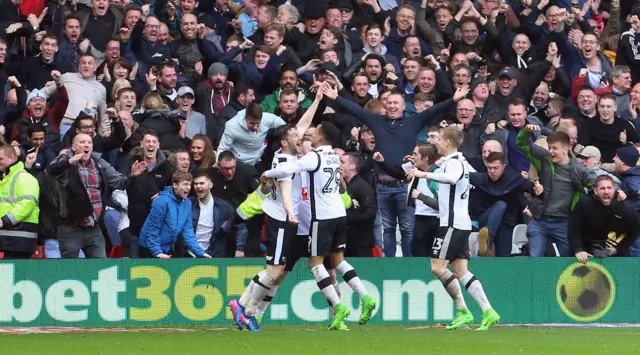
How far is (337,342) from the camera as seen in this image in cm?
1443

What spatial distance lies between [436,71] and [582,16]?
4.68 m

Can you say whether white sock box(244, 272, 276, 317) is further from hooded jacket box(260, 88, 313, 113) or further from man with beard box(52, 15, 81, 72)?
man with beard box(52, 15, 81, 72)

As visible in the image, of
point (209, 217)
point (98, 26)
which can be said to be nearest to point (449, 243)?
point (209, 217)

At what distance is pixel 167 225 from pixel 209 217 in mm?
653

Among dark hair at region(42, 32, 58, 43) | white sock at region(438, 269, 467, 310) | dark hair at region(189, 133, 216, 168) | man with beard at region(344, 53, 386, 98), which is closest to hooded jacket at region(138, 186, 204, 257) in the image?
dark hair at region(189, 133, 216, 168)

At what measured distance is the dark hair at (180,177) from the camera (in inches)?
711

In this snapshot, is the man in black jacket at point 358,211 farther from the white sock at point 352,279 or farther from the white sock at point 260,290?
the white sock at point 260,290

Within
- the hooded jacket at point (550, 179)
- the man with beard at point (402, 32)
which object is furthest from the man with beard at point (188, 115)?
the hooded jacket at point (550, 179)

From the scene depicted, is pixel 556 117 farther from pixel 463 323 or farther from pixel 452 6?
pixel 463 323

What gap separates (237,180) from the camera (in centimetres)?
1928

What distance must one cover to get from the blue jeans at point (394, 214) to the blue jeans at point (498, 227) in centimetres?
97

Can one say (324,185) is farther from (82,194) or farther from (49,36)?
(49,36)

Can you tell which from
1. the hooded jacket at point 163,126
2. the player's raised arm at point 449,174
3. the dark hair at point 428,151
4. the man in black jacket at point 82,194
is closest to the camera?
the player's raised arm at point 449,174

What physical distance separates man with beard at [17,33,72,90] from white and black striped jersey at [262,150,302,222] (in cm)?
599
